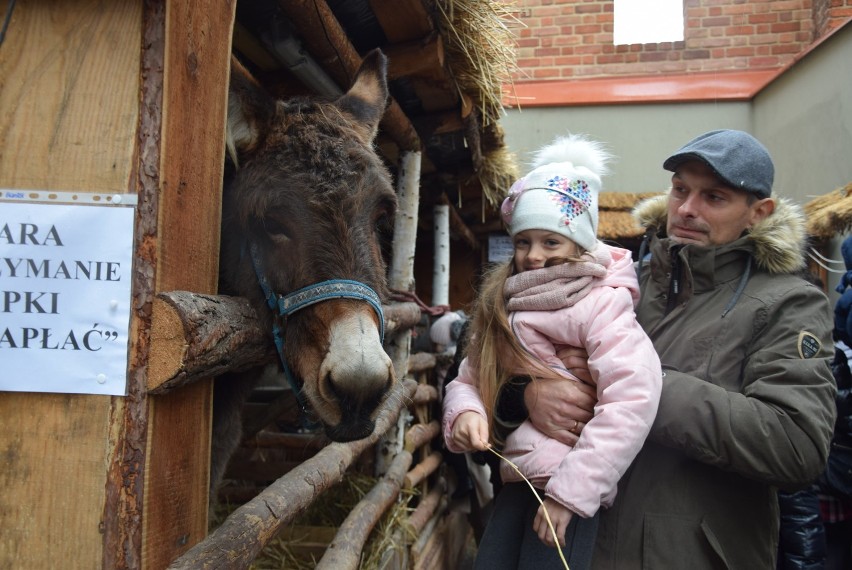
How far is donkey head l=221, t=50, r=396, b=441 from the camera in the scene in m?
1.69

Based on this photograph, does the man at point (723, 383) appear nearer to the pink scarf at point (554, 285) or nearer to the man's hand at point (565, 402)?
the man's hand at point (565, 402)

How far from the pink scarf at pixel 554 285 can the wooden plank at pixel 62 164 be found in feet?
4.37

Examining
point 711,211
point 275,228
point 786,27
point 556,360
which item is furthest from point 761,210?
point 786,27

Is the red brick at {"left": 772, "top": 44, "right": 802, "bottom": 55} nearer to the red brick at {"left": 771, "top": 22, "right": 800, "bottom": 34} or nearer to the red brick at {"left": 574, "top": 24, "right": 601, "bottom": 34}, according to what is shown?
the red brick at {"left": 771, "top": 22, "right": 800, "bottom": 34}

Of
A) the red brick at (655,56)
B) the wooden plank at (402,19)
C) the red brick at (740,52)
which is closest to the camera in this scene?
the wooden plank at (402,19)

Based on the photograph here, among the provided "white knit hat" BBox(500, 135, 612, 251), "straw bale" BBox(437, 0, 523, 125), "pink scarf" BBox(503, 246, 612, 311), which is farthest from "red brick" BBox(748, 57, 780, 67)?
"pink scarf" BBox(503, 246, 612, 311)

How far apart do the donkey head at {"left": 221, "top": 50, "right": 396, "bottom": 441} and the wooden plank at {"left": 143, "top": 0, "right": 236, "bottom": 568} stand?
0.28 meters

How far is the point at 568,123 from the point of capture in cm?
838

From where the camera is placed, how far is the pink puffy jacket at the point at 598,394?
67.5 inches

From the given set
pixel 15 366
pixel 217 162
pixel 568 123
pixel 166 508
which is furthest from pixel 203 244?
pixel 568 123

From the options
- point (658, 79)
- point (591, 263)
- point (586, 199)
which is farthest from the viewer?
point (658, 79)

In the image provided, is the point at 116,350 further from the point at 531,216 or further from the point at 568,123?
the point at 568,123

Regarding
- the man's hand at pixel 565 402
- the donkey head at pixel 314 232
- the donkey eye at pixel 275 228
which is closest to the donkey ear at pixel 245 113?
the donkey head at pixel 314 232

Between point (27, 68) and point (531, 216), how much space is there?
1.59m
